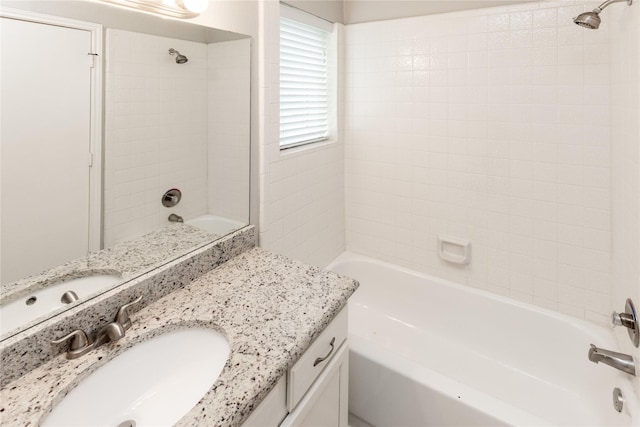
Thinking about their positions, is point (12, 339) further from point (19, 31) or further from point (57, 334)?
point (19, 31)

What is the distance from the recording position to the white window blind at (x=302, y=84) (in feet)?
6.28

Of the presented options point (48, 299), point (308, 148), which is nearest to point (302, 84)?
point (308, 148)

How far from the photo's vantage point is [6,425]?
2.20 feet

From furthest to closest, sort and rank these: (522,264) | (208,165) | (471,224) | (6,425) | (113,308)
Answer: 1. (471,224)
2. (522,264)
3. (208,165)
4. (113,308)
5. (6,425)

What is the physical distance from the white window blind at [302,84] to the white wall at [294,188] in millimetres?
111

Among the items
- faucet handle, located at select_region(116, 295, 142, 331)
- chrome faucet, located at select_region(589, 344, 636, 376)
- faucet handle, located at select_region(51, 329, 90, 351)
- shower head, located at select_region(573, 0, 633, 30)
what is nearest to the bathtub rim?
chrome faucet, located at select_region(589, 344, 636, 376)

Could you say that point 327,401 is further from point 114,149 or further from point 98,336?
point 114,149

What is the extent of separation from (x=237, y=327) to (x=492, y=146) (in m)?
1.62

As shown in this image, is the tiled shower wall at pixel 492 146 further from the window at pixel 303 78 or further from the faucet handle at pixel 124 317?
the faucet handle at pixel 124 317

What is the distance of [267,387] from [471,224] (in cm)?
162


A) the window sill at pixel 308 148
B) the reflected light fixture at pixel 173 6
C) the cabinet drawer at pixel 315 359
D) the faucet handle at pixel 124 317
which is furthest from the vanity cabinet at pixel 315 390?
the reflected light fixture at pixel 173 6

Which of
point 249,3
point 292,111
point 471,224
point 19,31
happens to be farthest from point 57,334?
point 471,224

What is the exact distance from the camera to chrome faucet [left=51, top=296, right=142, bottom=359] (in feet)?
2.89

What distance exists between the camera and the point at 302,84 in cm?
206
